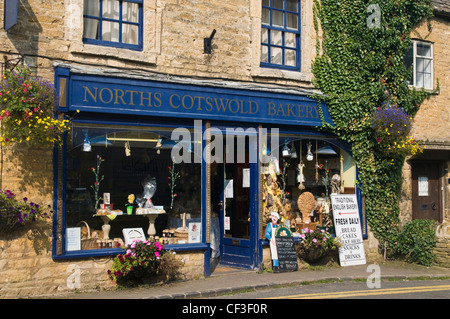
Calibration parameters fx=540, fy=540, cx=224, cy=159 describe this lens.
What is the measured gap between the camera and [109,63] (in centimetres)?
1002

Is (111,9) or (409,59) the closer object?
(111,9)

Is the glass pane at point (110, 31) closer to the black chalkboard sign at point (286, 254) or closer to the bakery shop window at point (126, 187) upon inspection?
the bakery shop window at point (126, 187)

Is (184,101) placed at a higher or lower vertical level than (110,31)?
lower

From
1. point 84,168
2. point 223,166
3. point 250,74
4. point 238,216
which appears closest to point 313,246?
point 238,216

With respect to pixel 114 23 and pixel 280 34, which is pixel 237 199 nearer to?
pixel 280 34

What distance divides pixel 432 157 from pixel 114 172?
Result: 28.4 feet

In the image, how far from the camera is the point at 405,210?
13.7m

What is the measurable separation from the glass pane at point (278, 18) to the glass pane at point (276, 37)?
19 centimetres

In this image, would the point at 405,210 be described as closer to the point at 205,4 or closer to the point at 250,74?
the point at 250,74

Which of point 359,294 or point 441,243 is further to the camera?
point 441,243

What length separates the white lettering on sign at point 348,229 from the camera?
12351 mm

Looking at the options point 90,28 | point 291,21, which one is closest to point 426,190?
point 291,21

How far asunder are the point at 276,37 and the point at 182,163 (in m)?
3.76

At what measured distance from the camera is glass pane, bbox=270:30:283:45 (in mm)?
12219
